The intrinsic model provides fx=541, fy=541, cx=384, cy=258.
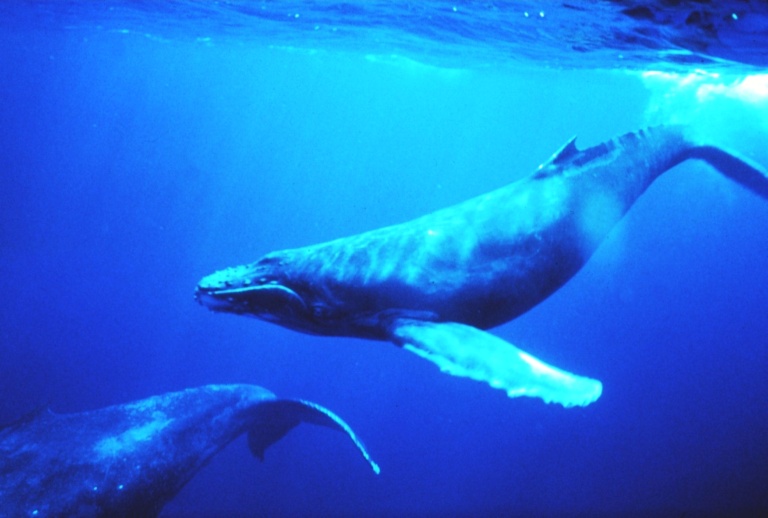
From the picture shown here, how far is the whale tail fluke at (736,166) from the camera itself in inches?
383

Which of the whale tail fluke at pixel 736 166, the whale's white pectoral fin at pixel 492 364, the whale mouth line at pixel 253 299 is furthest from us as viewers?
the whale tail fluke at pixel 736 166

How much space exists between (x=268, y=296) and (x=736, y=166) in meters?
8.86

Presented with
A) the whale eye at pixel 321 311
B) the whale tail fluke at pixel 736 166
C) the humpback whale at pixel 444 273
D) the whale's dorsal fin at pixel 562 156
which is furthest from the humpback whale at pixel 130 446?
the whale tail fluke at pixel 736 166

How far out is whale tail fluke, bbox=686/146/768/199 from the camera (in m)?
9.72

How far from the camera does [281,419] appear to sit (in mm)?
10320

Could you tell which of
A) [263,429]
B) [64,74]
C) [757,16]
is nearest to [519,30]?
[757,16]

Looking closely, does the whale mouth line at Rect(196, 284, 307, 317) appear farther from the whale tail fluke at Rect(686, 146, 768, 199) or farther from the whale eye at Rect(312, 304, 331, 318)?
the whale tail fluke at Rect(686, 146, 768, 199)

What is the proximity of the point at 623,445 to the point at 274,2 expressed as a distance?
82.5 feet

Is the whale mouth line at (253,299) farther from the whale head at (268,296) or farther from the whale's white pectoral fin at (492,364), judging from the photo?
the whale's white pectoral fin at (492,364)

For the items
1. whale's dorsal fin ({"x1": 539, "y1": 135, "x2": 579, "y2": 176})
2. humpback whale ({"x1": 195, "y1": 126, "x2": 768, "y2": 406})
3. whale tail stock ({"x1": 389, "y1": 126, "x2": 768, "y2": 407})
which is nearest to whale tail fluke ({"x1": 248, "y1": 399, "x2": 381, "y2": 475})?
humpback whale ({"x1": 195, "y1": 126, "x2": 768, "y2": 406})

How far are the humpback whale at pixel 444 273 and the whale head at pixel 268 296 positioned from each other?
0.04 feet

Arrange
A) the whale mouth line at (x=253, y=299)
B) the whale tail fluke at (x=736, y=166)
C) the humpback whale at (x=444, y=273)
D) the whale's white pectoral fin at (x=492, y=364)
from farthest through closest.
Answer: the whale tail fluke at (x=736, y=166)
the whale mouth line at (x=253, y=299)
the humpback whale at (x=444, y=273)
the whale's white pectoral fin at (x=492, y=364)

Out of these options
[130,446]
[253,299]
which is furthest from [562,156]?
[130,446]

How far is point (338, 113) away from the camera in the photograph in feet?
309
